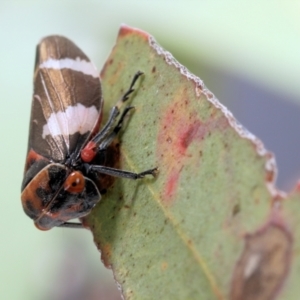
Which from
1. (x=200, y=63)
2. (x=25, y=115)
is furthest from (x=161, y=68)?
(x=25, y=115)

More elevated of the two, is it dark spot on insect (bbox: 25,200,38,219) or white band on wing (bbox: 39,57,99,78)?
white band on wing (bbox: 39,57,99,78)

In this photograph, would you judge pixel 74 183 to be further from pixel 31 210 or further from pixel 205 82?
pixel 205 82

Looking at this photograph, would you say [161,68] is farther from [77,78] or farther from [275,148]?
[275,148]

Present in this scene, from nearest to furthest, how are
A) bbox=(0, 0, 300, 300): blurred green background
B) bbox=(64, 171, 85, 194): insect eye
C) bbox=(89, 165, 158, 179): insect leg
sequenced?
bbox=(89, 165, 158, 179): insect leg, bbox=(64, 171, 85, 194): insect eye, bbox=(0, 0, 300, 300): blurred green background

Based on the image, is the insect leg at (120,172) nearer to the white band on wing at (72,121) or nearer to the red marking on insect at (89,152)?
the red marking on insect at (89,152)

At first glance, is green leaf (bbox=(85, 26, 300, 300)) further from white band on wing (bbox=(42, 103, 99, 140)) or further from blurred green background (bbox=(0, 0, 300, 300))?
blurred green background (bbox=(0, 0, 300, 300))

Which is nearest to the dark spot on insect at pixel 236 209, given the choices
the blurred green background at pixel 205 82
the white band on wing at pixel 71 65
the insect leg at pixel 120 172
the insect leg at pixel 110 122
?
the insect leg at pixel 120 172

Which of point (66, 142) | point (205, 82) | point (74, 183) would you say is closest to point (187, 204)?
point (74, 183)

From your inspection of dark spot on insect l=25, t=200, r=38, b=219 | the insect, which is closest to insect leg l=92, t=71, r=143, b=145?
the insect
